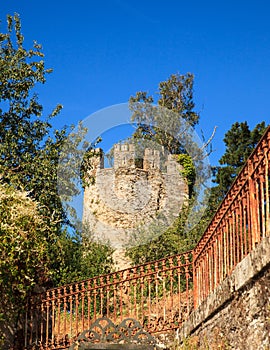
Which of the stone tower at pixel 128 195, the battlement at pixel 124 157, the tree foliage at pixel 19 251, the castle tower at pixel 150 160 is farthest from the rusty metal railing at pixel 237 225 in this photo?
the castle tower at pixel 150 160

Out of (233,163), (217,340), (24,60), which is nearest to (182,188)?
(233,163)

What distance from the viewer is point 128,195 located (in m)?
22.1

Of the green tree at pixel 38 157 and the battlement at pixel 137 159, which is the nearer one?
the green tree at pixel 38 157

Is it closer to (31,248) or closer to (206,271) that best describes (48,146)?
(31,248)

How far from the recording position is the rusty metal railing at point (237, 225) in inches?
182

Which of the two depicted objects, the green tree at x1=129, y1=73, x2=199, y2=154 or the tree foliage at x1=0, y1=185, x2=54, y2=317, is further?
the green tree at x1=129, y1=73, x2=199, y2=154

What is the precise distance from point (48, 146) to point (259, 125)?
956 cm

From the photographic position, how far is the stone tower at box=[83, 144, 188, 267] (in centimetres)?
2142

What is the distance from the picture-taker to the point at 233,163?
73.9 ft

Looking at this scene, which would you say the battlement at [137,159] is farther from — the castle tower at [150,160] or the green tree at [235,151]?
the green tree at [235,151]

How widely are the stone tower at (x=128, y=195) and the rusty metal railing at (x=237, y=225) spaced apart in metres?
13.4

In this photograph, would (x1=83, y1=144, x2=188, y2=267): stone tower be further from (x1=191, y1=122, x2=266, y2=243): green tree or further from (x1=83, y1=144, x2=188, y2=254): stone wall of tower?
(x1=191, y1=122, x2=266, y2=243): green tree

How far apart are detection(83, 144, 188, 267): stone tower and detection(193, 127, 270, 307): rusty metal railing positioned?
13.4m

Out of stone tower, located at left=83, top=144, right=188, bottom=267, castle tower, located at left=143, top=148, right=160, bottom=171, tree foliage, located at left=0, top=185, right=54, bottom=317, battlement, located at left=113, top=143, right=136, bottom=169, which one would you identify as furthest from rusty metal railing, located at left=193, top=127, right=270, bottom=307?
castle tower, located at left=143, top=148, right=160, bottom=171
